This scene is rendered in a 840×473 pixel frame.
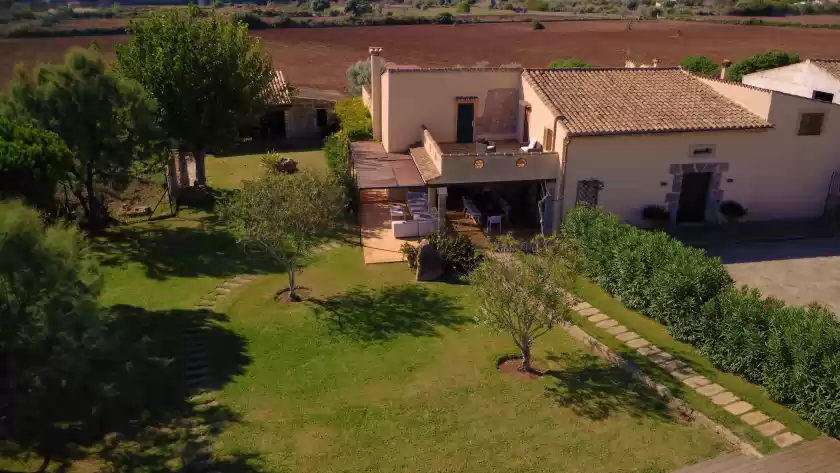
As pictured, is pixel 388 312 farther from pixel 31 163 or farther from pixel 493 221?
pixel 31 163

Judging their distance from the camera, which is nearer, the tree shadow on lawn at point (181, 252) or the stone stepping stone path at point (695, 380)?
the stone stepping stone path at point (695, 380)

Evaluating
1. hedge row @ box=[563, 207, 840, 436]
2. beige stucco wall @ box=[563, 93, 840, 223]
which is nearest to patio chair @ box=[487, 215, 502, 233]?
beige stucco wall @ box=[563, 93, 840, 223]

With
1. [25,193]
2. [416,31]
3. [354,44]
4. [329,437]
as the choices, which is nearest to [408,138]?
[25,193]

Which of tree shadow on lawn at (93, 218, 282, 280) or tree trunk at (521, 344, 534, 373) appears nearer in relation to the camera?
tree trunk at (521, 344, 534, 373)

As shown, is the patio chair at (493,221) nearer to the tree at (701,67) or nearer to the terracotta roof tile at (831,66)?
the terracotta roof tile at (831,66)

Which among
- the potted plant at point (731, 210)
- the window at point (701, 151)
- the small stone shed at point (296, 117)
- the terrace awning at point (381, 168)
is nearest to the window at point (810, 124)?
the potted plant at point (731, 210)

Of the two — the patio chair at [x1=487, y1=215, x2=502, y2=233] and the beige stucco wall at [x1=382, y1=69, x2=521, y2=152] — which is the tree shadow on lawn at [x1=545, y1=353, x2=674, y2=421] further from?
the beige stucco wall at [x1=382, y1=69, x2=521, y2=152]
